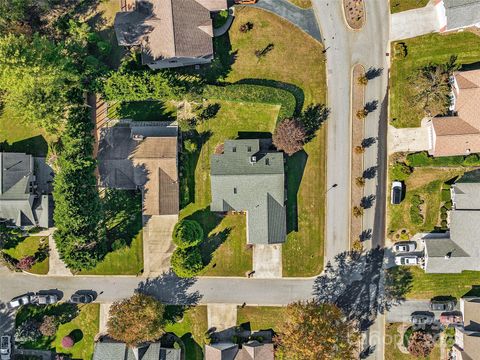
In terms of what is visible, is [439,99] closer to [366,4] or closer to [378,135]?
[378,135]

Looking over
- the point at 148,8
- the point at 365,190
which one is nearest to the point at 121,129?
the point at 148,8

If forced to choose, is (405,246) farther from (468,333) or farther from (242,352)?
(242,352)

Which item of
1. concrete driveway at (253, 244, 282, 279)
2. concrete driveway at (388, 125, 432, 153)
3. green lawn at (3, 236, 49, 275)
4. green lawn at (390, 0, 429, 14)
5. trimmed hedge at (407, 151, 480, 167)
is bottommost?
concrete driveway at (253, 244, 282, 279)

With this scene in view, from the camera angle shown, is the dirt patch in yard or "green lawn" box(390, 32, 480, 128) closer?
"green lawn" box(390, 32, 480, 128)

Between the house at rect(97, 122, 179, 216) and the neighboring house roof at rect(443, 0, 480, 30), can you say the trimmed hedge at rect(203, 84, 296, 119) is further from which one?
the neighboring house roof at rect(443, 0, 480, 30)

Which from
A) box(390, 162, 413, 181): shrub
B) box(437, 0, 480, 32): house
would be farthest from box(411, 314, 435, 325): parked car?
box(437, 0, 480, 32): house

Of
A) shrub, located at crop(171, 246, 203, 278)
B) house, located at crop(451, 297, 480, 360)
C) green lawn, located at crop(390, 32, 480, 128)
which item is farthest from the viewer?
green lawn, located at crop(390, 32, 480, 128)

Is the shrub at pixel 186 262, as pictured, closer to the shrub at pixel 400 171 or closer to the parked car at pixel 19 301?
the parked car at pixel 19 301
